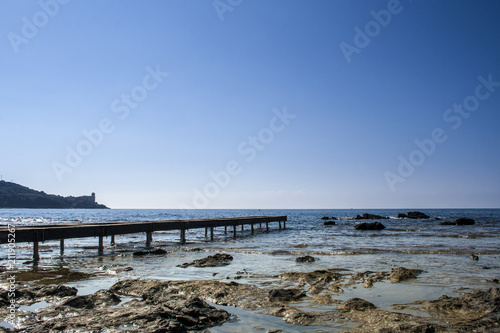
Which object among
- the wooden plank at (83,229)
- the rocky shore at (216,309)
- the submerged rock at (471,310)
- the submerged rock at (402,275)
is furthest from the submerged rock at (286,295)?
the wooden plank at (83,229)

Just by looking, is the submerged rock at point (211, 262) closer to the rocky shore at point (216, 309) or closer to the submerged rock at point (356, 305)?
the rocky shore at point (216, 309)

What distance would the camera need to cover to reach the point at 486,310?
6.91 m

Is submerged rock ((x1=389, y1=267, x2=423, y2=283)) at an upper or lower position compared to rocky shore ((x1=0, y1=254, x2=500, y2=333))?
lower

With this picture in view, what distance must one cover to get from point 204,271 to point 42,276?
5171mm

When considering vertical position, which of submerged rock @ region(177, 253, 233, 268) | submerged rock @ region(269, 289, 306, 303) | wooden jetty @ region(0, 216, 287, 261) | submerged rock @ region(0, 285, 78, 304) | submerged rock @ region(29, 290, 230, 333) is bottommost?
submerged rock @ region(177, 253, 233, 268)

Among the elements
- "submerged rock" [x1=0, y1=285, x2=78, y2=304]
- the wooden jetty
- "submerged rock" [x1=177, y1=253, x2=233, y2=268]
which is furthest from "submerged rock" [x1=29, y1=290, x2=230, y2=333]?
the wooden jetty

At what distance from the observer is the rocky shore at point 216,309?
570 centimetres

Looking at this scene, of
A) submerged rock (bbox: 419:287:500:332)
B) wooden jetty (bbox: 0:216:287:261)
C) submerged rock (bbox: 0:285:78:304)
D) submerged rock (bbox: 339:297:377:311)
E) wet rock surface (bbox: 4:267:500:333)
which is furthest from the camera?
wooden jetty (bbox: 0:216:287:261)

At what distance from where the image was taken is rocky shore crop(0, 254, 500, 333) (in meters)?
5.70

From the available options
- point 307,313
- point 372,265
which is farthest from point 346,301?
point 372,265

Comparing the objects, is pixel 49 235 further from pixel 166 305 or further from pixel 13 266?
pixel 166 305

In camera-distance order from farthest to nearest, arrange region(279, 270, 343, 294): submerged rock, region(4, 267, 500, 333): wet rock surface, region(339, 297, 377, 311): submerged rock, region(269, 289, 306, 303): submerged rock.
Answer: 1. region(279, 270, 343, 294): submerged rock
2. region(269, 289, 306, 303): submerged rock
3. region(339, 297, 377, 311): submerged rock
4. region(4, 267, 500, 333): wet rock surface

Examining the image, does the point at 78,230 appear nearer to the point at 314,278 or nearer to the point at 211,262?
the point at 211,262

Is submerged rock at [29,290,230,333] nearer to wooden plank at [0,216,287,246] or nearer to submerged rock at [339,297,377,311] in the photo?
submerged rock at [339,297,377,311]
